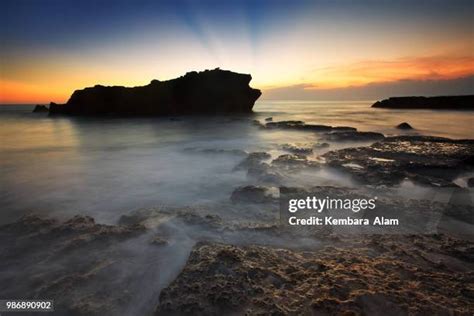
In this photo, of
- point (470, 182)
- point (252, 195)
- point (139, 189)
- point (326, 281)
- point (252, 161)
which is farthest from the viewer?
point (252, 161)

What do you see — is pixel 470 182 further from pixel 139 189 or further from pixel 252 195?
pixel 139 189

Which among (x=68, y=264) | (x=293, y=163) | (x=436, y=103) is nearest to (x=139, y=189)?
(x=68, y=264)

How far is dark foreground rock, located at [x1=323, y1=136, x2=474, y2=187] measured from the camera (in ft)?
18.1

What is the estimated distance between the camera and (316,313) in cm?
201

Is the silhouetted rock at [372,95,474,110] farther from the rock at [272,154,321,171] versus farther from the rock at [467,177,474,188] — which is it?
the rock at [272,154,321,171]

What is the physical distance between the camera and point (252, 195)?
4.66 meters

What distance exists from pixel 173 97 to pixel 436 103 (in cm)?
4899

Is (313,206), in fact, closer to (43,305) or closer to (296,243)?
(296,243)

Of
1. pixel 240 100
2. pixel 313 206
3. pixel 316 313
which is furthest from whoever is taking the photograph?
pixel 240 100

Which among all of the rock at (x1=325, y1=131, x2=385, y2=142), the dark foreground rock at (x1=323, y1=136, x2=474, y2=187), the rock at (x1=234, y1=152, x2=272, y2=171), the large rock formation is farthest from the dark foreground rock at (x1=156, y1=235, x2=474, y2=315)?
the large rock formation

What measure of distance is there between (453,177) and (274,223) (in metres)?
4.67

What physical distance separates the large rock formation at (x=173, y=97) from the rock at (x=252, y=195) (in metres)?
34.6

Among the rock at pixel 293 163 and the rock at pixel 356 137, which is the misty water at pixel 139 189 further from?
the rock at pixel 356 137

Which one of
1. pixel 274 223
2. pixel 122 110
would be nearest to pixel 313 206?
pixel 274 223
